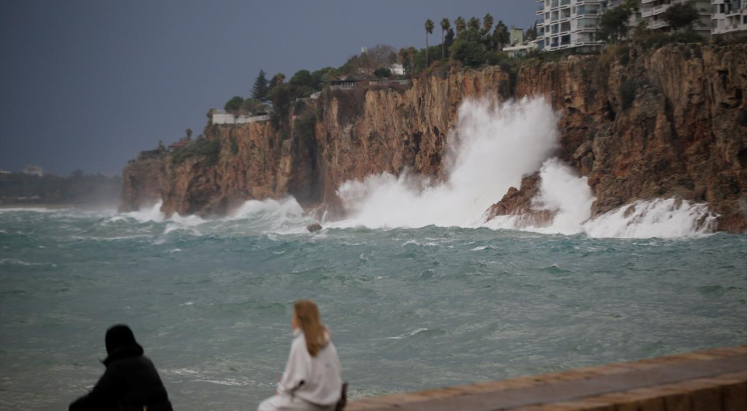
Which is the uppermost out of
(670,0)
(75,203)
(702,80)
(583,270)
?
(670,0)

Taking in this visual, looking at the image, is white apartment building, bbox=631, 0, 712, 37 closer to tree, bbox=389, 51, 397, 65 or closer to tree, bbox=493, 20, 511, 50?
tree, bbox=493, 20, 511, 50

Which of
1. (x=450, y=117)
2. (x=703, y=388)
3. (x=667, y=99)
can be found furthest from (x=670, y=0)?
(x=703, y=388)

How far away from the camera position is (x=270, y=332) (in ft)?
54.9

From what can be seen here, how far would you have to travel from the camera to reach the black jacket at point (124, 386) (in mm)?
5605

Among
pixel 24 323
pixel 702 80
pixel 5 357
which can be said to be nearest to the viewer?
pixel 5 357

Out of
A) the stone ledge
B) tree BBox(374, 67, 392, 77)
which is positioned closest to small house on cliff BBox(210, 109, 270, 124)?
tree BBox(374, 67, 392, 77)

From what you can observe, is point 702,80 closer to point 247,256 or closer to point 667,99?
point 667,99

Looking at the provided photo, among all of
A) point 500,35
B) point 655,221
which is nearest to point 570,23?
point 500,35

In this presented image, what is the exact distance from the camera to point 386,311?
18.5m

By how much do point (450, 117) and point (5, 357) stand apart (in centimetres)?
3790

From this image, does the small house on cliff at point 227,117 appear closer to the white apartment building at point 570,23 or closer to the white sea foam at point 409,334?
the white apartment building at point 570,23

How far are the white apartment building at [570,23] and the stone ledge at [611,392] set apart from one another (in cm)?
5507

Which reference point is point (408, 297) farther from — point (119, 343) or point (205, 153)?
point (205, 153)

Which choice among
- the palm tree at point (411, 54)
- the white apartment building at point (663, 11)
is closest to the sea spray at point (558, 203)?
the white apartment building at point (663, 11)
